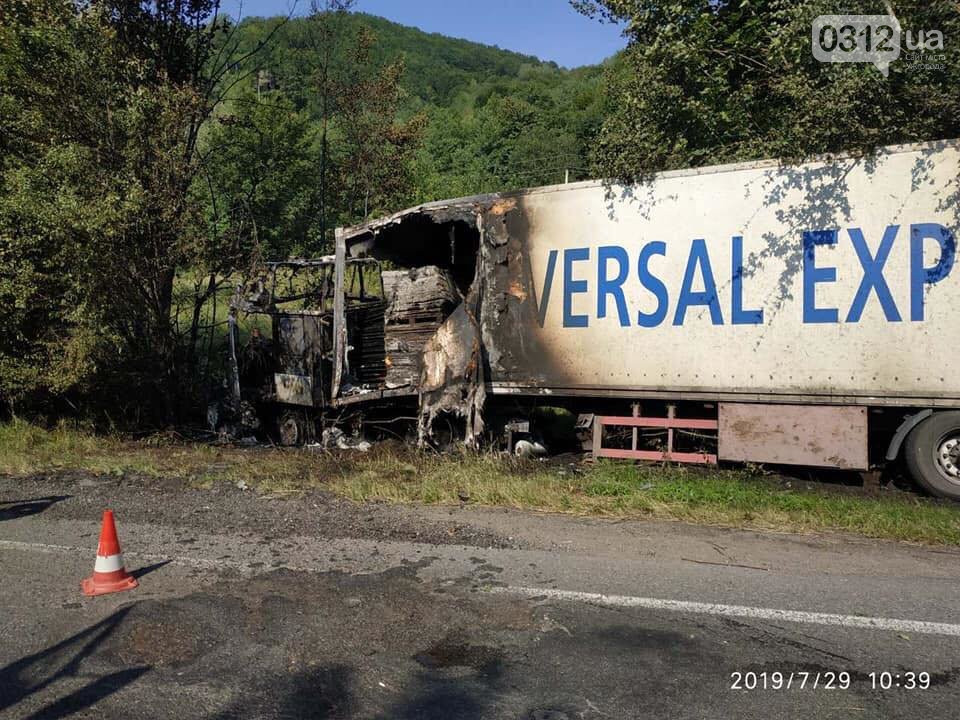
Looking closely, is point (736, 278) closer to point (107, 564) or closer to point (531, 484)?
point (531, 484)

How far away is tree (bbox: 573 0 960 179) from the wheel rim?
3121mm

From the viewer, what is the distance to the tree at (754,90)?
814cm

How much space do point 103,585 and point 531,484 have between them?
4235 millimetres

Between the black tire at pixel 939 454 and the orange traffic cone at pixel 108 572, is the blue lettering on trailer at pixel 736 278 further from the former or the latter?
the orange traffic cone at pixel 108 572

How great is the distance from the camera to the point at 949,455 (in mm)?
7742

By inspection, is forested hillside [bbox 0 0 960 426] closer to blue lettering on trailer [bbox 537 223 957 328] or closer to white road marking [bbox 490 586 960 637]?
blue lettering on trailer [bbox 537 223 957 328]

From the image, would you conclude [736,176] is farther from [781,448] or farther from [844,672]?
[844,672]

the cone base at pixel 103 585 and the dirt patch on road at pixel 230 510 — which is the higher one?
the cone base at pixel 103 585

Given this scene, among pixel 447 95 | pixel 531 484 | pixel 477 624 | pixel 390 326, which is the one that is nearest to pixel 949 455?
pixel 531 484

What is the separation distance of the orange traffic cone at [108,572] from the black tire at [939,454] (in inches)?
290

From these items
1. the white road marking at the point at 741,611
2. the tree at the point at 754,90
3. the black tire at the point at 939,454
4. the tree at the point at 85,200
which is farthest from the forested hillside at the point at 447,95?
the white road marking at the point at 741,611

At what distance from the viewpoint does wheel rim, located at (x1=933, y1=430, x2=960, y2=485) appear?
25.3 ft

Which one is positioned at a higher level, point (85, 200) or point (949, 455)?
point (85, 200)

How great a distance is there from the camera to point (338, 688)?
356 cm
